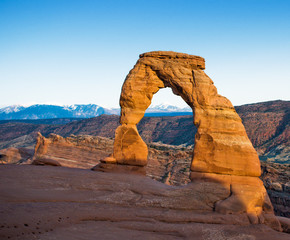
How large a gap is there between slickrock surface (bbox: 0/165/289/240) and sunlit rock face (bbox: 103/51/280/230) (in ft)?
1.53

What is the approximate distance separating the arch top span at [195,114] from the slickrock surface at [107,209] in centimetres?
138

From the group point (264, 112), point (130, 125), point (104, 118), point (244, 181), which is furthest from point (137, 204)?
point (104, 118)

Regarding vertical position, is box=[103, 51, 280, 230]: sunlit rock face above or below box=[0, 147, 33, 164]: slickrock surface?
above

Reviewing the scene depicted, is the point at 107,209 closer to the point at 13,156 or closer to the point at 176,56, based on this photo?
the point at 176,56

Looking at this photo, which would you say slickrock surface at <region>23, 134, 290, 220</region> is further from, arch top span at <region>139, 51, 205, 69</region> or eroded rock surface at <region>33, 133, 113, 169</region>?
arch top span at <region>139, 51, 205, 69</region>

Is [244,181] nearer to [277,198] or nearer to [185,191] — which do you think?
[185,191]

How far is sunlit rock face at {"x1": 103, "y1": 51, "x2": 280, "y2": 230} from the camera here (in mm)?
11117

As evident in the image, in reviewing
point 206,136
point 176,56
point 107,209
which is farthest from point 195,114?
point 107,209

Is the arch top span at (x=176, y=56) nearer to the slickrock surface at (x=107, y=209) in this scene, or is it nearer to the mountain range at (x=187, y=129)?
the slickrock surface at (x=107, y=209)

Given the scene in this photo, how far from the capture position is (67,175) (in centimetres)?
1225

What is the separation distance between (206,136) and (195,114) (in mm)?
1240

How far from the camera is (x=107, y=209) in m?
8.94

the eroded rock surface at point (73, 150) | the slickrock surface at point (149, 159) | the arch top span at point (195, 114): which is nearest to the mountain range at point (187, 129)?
the slickrock surface at point (149, 159)

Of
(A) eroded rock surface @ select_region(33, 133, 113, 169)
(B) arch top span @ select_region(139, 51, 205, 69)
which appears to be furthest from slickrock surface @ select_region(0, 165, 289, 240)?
(A) eroded rock surface @ select_region(33, 133, 113, 169)
